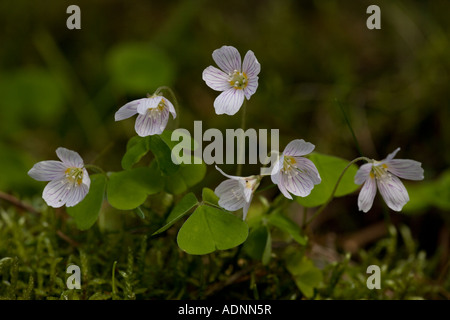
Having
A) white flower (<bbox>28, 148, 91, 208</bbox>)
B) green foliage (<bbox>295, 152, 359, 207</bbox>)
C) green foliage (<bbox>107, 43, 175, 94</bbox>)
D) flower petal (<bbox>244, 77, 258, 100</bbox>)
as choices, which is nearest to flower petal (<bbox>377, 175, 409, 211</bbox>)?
green foliage (<bbox>295, 152, 359, 207</bbox>)

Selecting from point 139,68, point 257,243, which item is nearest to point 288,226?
point 257,243

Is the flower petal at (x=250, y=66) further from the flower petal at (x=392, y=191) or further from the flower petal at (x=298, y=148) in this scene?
the flower petal at (x=392, y=191)

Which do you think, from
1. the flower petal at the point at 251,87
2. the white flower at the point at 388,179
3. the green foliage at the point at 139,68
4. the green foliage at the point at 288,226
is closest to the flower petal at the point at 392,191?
the white flower at the point at 388,179

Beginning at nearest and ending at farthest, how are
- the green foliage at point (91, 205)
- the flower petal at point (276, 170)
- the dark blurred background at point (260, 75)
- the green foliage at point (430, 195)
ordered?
the flower petal at point (276, 170), the green foliage at point (91, 205), the green foliage at point (430, 195), the dark blurred background at point (260, 75)

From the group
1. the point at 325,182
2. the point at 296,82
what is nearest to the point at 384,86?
the point at 296,82

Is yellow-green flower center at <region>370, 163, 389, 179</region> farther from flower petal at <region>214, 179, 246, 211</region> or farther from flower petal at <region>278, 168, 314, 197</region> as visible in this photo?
flower petal at <region>214, 179, 246, 211</region>

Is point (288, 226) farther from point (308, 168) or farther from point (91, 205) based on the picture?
point (91, 205)

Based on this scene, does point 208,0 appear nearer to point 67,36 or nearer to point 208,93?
point 208,93
